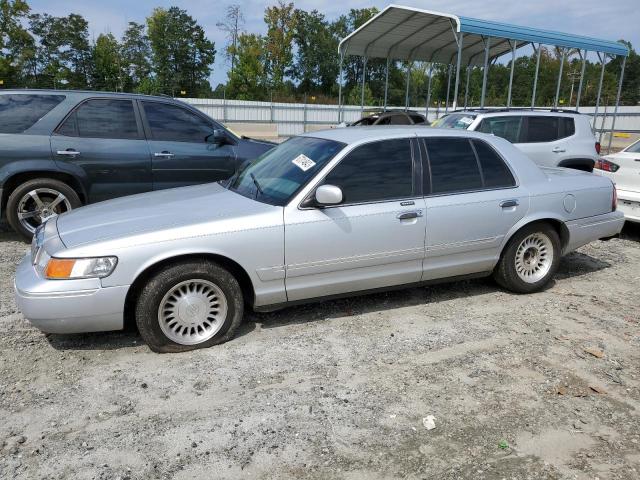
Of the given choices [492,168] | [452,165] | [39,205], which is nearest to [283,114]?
[39,205]

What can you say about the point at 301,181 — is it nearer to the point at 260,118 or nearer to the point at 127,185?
the point at 127,185

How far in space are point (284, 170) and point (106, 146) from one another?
3.13 meters

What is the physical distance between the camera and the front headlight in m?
3.41

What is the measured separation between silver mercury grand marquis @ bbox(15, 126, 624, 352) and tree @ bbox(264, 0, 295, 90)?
170ft

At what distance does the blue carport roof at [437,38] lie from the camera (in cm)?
1288

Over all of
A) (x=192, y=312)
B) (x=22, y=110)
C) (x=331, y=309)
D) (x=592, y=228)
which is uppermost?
(x=22, y=110)

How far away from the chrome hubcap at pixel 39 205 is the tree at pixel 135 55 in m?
54.9

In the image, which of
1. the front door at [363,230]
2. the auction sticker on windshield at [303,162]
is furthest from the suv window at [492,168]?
the auction sticker on windshield at [303,162]

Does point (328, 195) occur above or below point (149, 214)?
above

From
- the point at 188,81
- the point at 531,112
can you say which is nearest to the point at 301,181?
the point at 531,112

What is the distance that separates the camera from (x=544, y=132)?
8.93m

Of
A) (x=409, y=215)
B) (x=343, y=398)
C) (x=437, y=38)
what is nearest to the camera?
(x=343, y=398)

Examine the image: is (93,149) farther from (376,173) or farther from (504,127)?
(504,127)

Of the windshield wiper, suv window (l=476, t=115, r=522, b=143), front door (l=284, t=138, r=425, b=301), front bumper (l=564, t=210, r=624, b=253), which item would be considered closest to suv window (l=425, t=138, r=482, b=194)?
front door (l=284, t=138, r=425, b=301)
